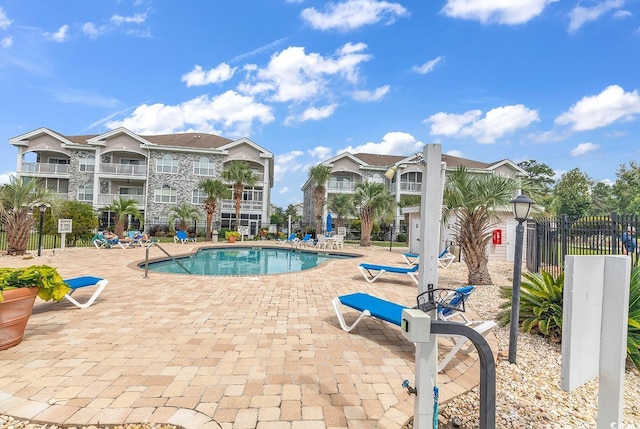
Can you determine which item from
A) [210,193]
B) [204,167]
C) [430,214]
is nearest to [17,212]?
[210,193]

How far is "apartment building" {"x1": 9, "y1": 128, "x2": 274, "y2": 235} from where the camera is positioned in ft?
93.1

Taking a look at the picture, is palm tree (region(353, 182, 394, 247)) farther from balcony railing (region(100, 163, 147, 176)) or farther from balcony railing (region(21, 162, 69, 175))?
balcony railing (region(21, 162, 69, 175))

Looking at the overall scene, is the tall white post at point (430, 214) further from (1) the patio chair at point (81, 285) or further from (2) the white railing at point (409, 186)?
(2) the white railing at point (409, 186)

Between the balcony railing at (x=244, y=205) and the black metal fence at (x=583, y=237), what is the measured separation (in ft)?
81.4

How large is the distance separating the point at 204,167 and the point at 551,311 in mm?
30296

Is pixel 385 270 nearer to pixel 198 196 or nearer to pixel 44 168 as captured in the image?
pixel 198 196

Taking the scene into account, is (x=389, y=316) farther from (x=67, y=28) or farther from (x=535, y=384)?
(x=67, y=28)

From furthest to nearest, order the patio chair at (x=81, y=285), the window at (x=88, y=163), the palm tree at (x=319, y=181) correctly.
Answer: the window at (x=88, y=163)
the palm tree at (x=319, y=181)
the patio chair at (x=81, y=285)

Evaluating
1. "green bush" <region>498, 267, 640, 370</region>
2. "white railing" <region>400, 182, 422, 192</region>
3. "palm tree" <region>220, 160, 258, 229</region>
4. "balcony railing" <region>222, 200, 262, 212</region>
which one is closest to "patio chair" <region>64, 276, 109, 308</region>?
"green bush" <region>498, 267, 640, 370</region>

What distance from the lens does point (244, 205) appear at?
3055 cm

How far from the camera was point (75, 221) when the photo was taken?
17.9 m

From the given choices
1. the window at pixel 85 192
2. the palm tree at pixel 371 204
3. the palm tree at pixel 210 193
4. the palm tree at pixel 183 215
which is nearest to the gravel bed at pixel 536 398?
the palm tree at pixel 371 204

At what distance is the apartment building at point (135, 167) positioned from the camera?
1117 inches

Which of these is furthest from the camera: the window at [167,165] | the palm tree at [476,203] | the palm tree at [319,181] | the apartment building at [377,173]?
the apartment building at [377,173]
